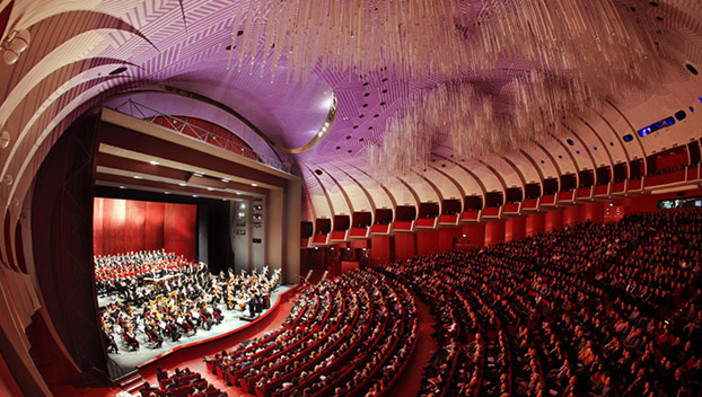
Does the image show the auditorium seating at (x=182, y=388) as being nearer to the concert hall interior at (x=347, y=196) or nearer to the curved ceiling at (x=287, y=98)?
the concert hall interior at (x=347, y=196)

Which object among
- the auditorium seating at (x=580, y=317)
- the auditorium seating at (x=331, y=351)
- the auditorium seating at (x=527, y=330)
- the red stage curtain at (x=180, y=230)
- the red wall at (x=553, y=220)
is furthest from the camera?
the red stage curtain at (x=180, y=230)

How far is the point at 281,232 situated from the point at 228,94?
→ 7.95 meters

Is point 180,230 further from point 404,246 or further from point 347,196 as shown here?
point 404,246

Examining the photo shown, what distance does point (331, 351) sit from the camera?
7473 mm

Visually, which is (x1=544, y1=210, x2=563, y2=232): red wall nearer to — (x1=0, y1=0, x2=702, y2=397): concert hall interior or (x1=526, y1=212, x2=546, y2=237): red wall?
(x1=526, y1=212, x2=546, y2=237): red wall

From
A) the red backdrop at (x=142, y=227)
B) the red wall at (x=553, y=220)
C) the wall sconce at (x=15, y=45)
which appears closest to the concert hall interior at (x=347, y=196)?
the wall sconce at (x=15, y=45)

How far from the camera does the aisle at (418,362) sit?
6215 millimetres

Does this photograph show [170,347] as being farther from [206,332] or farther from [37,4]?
[37,4]

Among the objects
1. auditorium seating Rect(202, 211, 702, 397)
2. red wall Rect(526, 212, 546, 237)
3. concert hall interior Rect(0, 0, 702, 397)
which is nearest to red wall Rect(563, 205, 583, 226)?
concert hall interior Rect(0, 0, 702, 397)

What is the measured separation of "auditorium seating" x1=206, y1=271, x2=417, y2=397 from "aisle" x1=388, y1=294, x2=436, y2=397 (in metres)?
0.31

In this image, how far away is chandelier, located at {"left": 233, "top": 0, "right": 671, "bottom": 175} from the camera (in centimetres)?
459

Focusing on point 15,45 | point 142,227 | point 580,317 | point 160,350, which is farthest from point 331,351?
point 142,227

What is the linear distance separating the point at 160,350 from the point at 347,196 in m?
14.6

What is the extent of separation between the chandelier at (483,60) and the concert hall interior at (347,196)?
10cm
